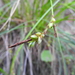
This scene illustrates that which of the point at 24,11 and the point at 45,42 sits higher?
the point at 24,11

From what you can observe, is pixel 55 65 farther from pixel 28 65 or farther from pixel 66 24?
pixel 66 24

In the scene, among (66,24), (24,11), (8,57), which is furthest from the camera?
(66,24)

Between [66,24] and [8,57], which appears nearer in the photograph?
[8,57]

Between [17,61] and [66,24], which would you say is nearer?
[17,61]

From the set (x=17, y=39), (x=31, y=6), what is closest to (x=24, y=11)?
(x=31, y=6)

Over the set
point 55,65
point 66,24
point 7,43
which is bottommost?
point 55,65

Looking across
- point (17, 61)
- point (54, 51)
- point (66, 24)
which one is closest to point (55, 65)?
point (54, 51)

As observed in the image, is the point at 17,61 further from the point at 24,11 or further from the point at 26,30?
the point at 24,11

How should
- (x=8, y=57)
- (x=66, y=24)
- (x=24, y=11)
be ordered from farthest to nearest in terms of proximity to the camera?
(x=66, y=24) < (x=24, y=11) < (x=8, y=57)

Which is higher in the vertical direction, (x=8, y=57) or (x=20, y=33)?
(x=20, y=33)
